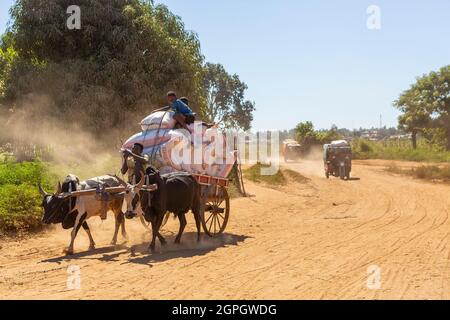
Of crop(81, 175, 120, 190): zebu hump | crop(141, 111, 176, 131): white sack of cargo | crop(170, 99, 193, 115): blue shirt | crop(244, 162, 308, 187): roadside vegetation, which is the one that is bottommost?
crop(244, 162, 308, 187): roadside vegetation

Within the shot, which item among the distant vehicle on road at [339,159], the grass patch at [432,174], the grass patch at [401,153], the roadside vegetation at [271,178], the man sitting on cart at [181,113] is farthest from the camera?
the grass patch at [401,153]

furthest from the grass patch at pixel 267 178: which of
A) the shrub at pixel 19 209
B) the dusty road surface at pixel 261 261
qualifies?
the shrub at pixel 19 209

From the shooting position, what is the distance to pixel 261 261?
9.66m

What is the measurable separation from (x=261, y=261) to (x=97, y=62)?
17.3 m

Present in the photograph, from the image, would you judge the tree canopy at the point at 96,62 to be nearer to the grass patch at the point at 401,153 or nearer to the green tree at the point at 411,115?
the grass patch at the point at 401,153

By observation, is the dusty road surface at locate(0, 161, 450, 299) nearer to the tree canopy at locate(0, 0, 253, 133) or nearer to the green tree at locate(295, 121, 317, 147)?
the tree canopy at locate(0, 0, 253, 133)

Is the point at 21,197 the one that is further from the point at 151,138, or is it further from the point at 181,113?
the point at 181,113

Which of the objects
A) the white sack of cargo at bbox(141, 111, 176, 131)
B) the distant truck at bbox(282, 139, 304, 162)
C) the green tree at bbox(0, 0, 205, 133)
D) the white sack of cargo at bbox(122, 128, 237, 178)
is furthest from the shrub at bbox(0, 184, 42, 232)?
the distant truck at bbox(282, 139, 304, 162)

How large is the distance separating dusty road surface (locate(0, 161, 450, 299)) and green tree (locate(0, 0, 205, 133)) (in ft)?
32.1

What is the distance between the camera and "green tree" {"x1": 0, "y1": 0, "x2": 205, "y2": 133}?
23.3 meters

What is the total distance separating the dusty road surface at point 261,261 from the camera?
7.58 m

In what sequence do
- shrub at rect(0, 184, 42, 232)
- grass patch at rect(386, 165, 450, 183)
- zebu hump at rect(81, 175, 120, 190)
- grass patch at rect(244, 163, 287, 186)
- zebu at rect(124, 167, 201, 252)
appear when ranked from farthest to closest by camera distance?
grass patch at rect(386, 165, 450, 183)
grass patch at rect(244, 163, 287, 186)
shrub at rect(0, 184, 42, 232)
zebu hump at rect(81, 175, 120, 190)
zebu at rect(124, 167, 201, 252)

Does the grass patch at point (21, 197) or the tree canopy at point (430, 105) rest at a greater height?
the tree canopy at point (430, 105)

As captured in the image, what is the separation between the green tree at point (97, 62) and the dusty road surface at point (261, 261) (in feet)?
32.1
